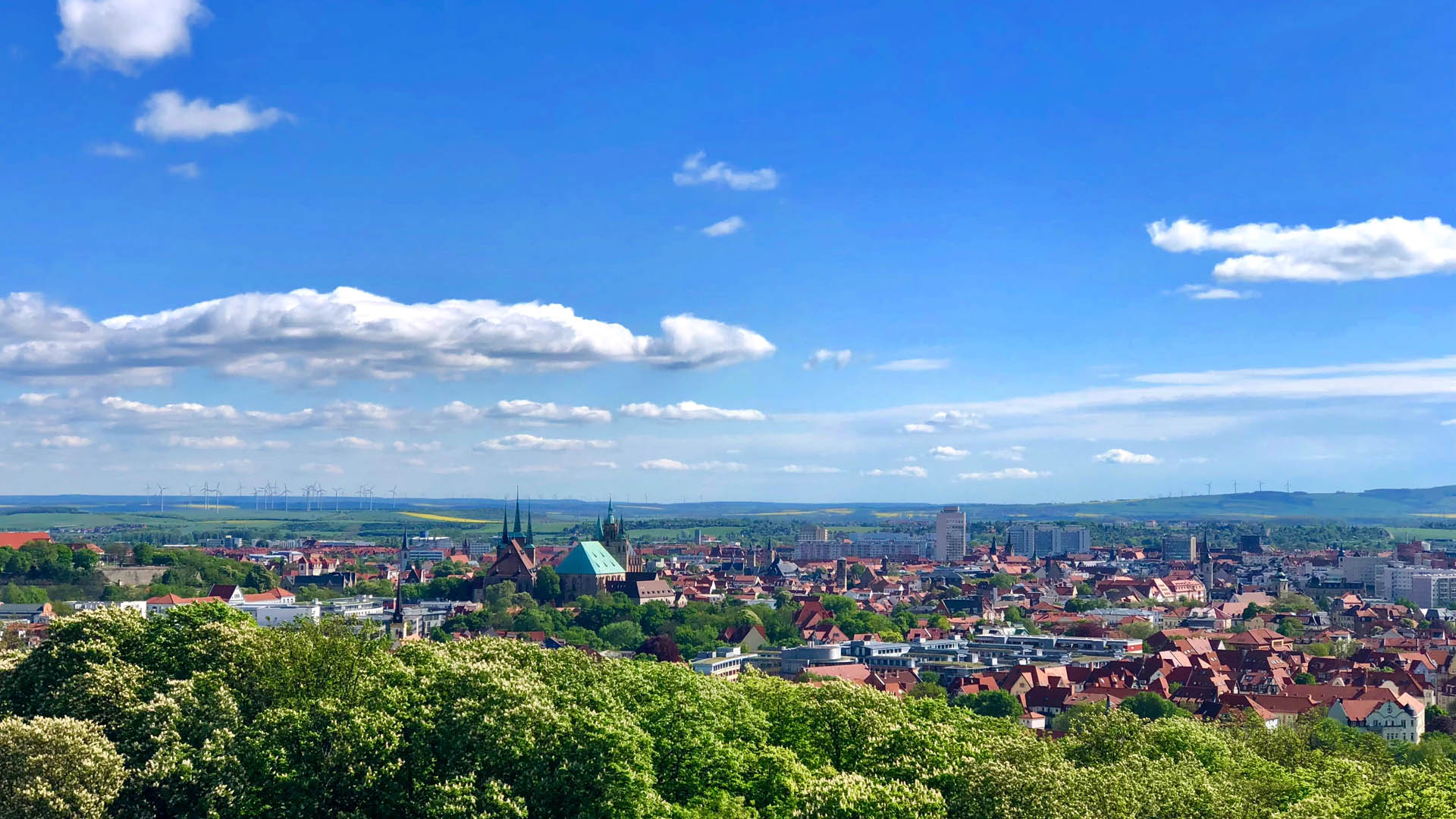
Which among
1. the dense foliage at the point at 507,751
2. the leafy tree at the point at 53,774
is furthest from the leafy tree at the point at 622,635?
the leafy tree at the point at 53,774

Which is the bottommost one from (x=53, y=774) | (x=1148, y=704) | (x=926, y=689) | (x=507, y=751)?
(x=1148, y=704)

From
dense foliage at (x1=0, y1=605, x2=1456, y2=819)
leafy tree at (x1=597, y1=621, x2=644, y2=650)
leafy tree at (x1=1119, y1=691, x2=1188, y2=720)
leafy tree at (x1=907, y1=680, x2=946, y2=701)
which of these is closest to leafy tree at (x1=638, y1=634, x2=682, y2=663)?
leafy tree at (x1=597, y1=621, x2=644, y2=650)

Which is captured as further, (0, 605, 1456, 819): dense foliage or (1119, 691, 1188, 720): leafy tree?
(1119, 691, 1188, 720): leafy tree

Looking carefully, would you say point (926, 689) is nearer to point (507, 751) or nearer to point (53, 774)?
point (507, 751)

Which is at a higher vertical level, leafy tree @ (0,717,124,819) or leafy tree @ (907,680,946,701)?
leafy tree @ (0,717,124,819)

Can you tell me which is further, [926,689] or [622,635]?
[622,635]

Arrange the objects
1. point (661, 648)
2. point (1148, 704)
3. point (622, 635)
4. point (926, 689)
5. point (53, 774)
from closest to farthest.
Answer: point (53, 774)
point (1148, 704)
point (926, 689)
point (661, 648)
point (622, 635)

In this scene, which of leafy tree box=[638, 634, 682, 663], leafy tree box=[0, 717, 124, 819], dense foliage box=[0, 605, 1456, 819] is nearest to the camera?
dense foliage box=[0, 605, 1456, 819]

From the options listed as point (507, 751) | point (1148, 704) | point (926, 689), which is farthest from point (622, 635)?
point (507, 751)

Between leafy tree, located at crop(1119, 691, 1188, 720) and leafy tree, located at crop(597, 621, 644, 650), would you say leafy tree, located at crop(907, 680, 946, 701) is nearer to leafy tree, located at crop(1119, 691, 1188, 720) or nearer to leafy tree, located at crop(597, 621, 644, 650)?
leafy tree, located at crop(1119, 691, 1188, 720)
